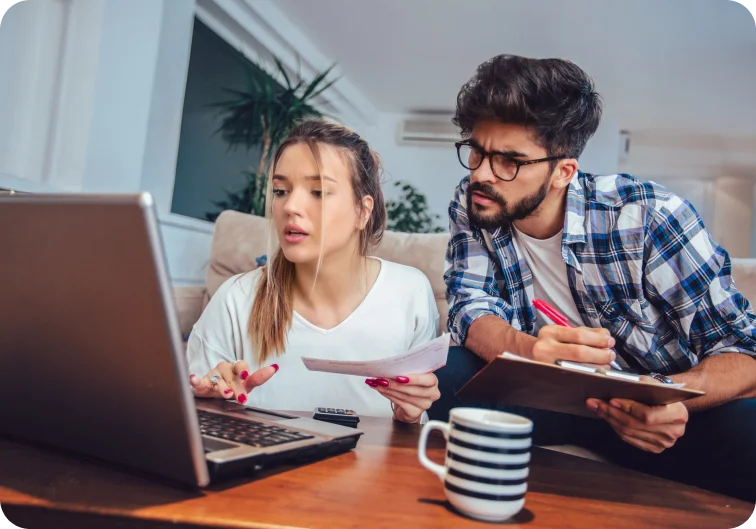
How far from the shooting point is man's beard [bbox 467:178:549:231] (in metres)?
1.51

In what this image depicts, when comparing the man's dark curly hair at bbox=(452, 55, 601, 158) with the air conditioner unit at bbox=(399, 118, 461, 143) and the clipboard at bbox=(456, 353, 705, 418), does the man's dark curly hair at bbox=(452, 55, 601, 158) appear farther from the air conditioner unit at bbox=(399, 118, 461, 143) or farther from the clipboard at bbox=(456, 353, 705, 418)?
the air conditioner unit at bbox=(399, 118, 461, 143)

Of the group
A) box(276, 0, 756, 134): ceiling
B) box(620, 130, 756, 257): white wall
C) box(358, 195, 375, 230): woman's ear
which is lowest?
box(358, 195, 375, 230): woman's ear

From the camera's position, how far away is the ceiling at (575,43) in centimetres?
414

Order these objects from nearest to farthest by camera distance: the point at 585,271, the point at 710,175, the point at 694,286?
1. the point at 694,286
2. the point at 585,271
3. the point at 710,175

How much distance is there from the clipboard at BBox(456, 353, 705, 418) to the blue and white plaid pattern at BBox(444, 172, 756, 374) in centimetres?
52

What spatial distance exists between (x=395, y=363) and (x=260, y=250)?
60.7 inches

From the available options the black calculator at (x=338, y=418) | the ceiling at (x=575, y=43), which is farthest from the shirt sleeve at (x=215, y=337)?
the ceiling at (x=575, y=43)

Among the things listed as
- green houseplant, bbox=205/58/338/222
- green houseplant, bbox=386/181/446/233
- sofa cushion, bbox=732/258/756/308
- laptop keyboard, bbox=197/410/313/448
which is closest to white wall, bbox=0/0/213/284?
green houseplant, bbox=205/58/338/222

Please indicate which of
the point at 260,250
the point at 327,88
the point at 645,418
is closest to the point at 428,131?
the point at 327,88

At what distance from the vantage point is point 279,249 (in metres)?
1.60

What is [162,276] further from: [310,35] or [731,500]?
[310,35]

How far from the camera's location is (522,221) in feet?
5.24

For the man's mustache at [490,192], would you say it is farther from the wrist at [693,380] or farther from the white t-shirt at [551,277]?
the wrist at [693,380]

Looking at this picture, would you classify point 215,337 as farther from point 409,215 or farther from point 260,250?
point 409,215
